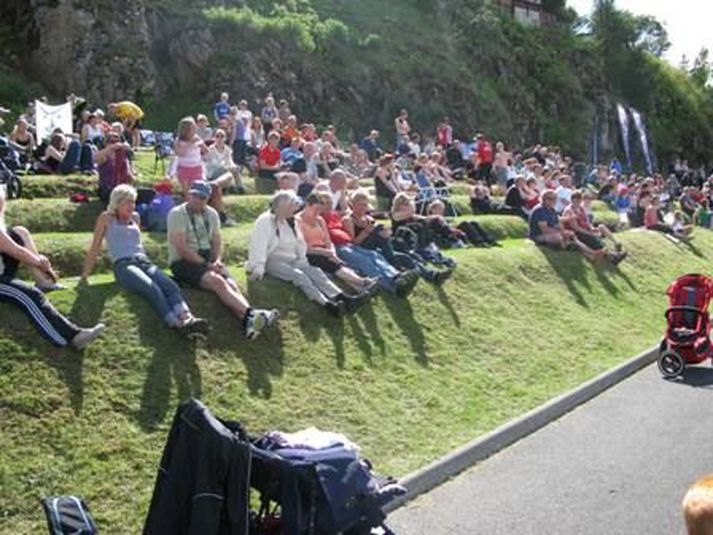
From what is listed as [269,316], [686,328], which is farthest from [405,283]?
[686,328]

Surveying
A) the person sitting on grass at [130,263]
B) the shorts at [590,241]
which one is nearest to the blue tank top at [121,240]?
the person sitting on grass at [130,263]

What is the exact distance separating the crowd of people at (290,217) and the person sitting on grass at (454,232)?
0.03 meters

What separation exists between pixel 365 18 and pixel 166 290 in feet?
116

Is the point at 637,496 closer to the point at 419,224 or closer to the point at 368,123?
the point at 419,224

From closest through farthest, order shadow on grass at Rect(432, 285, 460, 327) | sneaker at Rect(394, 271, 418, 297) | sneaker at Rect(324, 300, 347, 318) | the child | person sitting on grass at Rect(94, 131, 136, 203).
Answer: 1. sneaker at Rect(324, 300, 347, 318)
2. sneaker at Rect(394, 271, 418, 297)
3. shadow on grass at Rect(432, 285, 460, 327)
4. person sitting on grass at Rect(94, 131, 136, 203)
5. the child

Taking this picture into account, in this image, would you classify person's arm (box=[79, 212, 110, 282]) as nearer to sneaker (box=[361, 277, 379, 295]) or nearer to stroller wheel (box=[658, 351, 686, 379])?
sneaker (box=[361, 277, 379, 295])

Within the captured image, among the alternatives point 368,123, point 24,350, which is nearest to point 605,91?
point 368,123

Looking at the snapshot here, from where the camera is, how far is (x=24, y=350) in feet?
23.8

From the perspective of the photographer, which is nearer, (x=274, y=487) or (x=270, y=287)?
(x=274, y=487)

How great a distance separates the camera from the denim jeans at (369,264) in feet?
37.8

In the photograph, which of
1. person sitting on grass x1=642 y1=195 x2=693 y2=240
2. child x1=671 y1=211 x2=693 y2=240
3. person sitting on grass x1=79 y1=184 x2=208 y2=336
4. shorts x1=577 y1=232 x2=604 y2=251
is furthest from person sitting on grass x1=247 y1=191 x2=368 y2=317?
child x1=671 y1=211 x2=693 y2=240

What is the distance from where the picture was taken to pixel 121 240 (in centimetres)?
889

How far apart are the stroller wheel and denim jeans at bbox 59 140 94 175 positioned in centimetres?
1072

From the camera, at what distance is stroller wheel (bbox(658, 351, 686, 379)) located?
11.0 m
